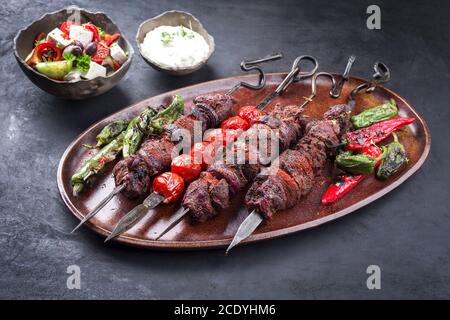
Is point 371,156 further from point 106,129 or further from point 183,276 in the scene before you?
point 106,129

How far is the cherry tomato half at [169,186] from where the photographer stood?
616cm

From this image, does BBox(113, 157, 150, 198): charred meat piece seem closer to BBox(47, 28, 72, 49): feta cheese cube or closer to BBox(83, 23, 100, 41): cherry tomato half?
BBox(47, 28, 72, 49): feta cheese cube

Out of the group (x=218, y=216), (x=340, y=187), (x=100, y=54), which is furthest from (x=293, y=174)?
(x=100, y=54)

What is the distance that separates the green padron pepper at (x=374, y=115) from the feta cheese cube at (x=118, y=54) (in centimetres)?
316

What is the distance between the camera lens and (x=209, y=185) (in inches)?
241

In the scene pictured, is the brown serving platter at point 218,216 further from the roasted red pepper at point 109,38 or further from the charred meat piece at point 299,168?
the roasted red pepper at point 109,38

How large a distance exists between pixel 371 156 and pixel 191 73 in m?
2.95

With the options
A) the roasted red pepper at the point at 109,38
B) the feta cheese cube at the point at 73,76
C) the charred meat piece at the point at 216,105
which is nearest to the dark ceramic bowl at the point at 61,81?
the roasted red pepper at the point at 109,38

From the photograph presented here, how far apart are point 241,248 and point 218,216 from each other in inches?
16.8

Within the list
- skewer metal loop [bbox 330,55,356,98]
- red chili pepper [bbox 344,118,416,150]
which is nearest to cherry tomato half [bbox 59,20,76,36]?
skewer metal loop [bbox 330,55,356,98]

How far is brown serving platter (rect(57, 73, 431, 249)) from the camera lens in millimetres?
6012

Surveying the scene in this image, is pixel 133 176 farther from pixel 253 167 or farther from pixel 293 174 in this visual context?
pixel 293 174

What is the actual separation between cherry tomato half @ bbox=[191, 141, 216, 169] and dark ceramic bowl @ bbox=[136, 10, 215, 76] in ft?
5.47

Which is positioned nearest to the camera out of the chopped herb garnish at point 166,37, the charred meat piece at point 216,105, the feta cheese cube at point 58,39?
the charred meat piece at point 216,105
